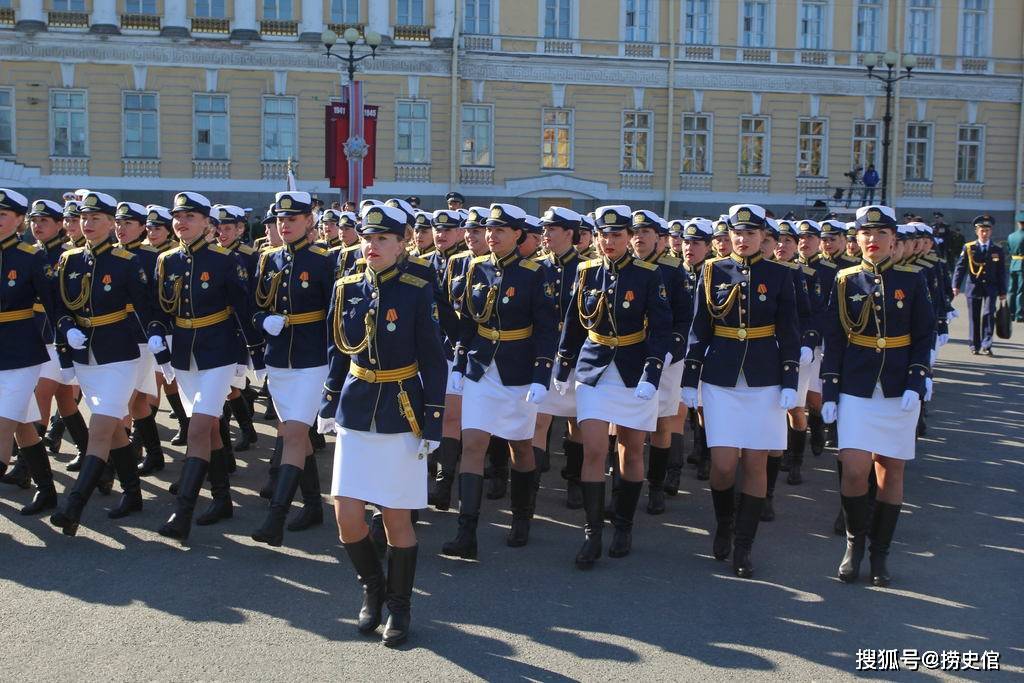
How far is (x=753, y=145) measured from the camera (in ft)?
120

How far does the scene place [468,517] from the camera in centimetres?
720

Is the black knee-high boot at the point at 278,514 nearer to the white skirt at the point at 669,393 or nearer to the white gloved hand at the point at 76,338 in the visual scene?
the white gloved hand at the point at 76,338

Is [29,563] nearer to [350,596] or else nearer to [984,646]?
[350,596]

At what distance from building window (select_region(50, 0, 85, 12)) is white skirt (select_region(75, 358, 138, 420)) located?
27830mm

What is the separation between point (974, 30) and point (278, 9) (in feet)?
74.7

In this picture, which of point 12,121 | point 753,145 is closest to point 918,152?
point 753,145

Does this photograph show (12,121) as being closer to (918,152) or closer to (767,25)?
(767,25)

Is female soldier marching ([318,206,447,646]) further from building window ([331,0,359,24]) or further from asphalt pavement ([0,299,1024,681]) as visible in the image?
building window ([331,0,359,24])

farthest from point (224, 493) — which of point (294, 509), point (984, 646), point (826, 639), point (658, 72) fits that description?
point (658, 72)

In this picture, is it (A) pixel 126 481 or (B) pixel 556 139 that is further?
(B) pixel 556 139

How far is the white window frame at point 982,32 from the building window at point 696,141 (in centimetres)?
909

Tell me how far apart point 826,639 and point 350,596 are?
262 centimetres

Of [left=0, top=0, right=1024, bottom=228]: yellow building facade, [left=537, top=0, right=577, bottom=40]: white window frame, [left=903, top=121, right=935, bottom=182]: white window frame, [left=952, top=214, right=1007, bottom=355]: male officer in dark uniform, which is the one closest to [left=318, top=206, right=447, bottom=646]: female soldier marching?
[left=952, top=214, right=1007, bottom=355]: male officer in dark uniform

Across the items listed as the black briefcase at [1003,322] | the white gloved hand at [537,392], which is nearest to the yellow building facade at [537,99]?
the black briefcase at [1003,322]
